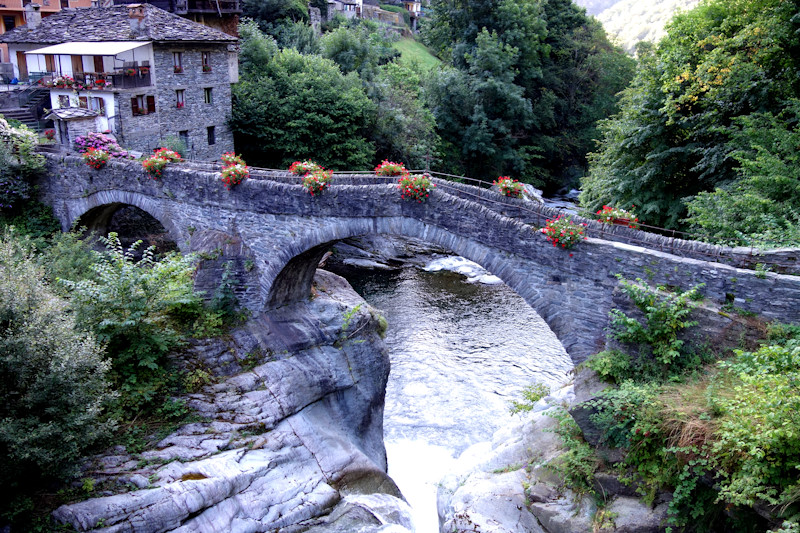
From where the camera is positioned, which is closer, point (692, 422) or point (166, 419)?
point (692, 422)

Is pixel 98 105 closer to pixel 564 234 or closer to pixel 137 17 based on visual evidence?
pixel 137 17

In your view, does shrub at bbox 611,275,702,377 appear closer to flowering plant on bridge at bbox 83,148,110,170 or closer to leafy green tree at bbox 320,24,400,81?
flowering plant on bridge at bbox 83,148,110,170

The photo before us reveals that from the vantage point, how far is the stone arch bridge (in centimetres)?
1122

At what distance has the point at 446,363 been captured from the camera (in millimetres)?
20141

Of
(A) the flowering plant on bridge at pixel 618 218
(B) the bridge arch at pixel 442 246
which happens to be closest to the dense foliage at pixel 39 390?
(B) the bridge arch at pixel 442 246

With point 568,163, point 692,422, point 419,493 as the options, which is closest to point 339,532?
point 419,493

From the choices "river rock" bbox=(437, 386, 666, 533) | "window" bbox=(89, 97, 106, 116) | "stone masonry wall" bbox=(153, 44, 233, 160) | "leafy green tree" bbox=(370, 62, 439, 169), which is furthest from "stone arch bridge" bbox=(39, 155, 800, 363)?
"leafy green tree" bbox=(370, 62, 439, 169)

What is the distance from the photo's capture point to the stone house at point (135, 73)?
81.3ft

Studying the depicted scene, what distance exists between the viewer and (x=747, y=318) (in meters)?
10.4

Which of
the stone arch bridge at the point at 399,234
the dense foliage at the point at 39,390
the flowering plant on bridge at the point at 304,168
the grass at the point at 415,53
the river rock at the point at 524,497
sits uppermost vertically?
the grass at the point at 415,53

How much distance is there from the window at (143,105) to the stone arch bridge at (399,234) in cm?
644

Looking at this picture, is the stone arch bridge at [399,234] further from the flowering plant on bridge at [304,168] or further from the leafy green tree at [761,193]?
the leafy green tree at [761,193]

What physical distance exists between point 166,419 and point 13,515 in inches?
135

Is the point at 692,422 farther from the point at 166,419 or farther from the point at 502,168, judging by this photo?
the point at 502,168
